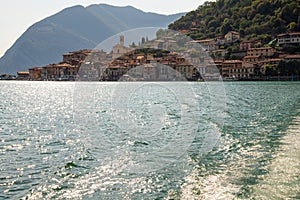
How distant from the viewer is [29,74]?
13888 centimetres


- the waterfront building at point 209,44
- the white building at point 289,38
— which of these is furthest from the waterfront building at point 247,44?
the waterfront building at point 209,44

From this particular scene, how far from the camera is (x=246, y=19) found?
110625 millimetres

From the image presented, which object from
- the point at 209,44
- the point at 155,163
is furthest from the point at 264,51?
the point at 155,163

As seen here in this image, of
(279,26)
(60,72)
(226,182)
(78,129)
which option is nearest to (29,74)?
(60,72)

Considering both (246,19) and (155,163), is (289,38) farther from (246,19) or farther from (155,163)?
(155,163)

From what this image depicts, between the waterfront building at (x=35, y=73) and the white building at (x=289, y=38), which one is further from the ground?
the white building at (x=289, y=38)

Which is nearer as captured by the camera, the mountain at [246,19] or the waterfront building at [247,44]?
the waterfront building at [247,44]

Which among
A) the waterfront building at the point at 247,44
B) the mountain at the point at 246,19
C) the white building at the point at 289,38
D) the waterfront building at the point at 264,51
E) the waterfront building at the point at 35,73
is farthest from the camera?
the waterfront building at the point at 35,73

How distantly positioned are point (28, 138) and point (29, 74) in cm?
Result: 13538

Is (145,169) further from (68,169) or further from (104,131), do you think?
(104,131)

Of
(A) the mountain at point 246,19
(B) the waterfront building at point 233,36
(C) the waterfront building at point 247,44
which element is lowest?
(C) the waterfront building at point 247,44

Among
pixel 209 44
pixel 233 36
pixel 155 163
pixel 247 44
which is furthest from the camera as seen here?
pixel 209 44

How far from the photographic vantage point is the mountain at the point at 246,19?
3772 inches

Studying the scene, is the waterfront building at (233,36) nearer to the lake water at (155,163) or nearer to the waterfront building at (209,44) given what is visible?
the waterfront building at (209,44)
